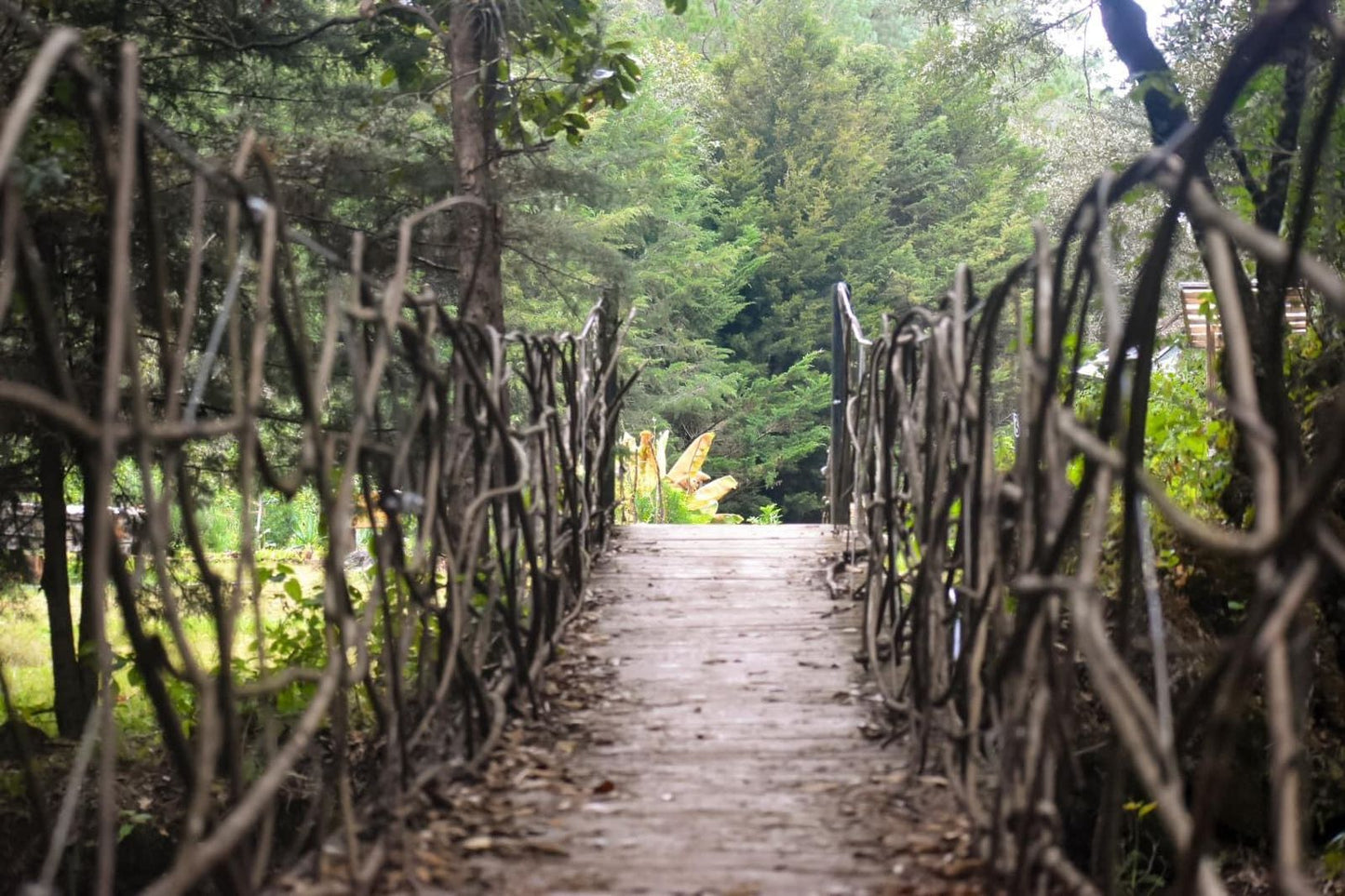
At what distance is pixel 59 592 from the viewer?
24.7 ft

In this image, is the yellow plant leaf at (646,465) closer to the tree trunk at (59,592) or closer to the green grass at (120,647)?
the green grass at (120,647)

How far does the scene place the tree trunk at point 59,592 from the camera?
7.31m

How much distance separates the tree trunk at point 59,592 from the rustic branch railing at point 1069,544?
486 cm

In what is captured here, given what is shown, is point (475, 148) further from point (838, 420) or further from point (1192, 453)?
point (1192, 453)

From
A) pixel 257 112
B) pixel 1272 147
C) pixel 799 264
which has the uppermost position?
pixel 799 264

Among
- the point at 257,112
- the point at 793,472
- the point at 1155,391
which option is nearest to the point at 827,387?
the point at 793,472

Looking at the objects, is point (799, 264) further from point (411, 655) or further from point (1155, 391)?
point (411, 655)

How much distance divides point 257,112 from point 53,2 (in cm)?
160

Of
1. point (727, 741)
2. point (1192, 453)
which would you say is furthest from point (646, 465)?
point (727, 741)

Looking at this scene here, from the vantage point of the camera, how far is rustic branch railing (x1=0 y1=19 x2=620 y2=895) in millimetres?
1992

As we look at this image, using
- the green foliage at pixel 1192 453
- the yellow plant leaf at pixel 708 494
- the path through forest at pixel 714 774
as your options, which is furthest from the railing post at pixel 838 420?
the yellow plant leaf at pixel 708 494

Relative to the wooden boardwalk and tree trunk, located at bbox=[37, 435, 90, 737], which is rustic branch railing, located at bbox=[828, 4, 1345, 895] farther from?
tree trunk, located at bbox=[37, 435, 90, 737]

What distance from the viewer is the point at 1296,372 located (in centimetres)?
634

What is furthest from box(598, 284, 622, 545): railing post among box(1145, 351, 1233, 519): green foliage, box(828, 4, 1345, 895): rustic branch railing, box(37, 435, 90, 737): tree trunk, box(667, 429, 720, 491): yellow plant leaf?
box(667, 429, 720, 491): yellow plant leaf
